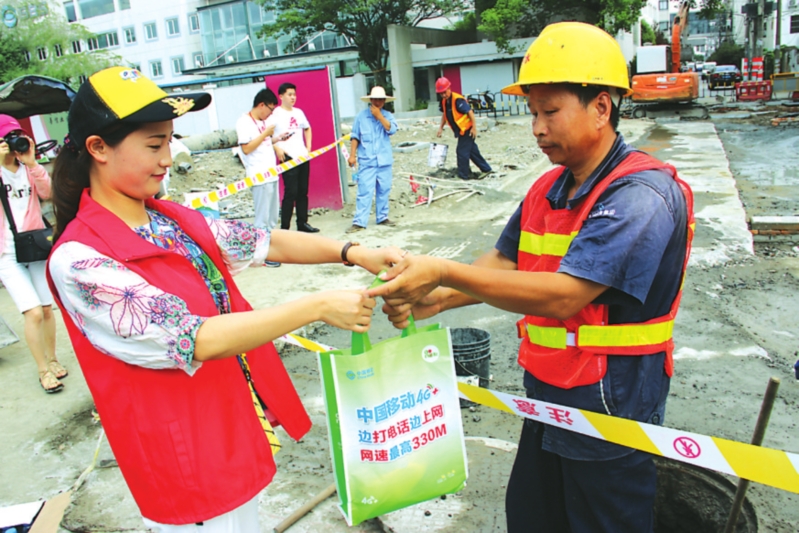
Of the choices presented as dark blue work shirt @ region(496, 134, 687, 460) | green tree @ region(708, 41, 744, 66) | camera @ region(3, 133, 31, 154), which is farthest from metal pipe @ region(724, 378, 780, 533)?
green tree @ region(708, 41, 744, 66)

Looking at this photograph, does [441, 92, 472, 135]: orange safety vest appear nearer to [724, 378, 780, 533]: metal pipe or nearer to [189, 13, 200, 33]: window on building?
[724, 378, 780, 533]: metal pipe

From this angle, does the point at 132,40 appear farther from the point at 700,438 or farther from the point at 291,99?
the point at 700,438

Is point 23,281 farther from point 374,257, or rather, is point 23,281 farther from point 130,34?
point 130,34

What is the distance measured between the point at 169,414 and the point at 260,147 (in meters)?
6.94

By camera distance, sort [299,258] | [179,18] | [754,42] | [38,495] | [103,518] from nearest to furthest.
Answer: [299,258] < [103,518] < [38,495] < [754,42] < [179,18]

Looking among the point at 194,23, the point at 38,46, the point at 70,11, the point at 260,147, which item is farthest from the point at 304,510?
the point at 70,11

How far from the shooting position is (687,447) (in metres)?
2.03

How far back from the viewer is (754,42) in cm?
3759

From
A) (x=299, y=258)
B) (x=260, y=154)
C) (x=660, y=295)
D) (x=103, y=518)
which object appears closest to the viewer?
(x=660, y=295)

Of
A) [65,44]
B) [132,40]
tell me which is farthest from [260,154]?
[132,40]

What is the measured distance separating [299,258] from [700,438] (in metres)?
1.50

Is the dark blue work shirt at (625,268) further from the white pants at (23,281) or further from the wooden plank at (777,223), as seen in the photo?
the wooden plank at (777,223)

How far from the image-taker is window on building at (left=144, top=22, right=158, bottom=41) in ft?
162

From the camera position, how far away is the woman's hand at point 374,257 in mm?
2229
